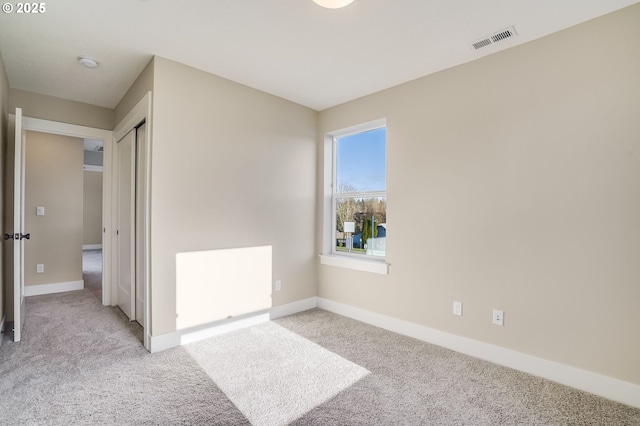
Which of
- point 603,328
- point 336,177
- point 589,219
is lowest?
Answer: point 603,328

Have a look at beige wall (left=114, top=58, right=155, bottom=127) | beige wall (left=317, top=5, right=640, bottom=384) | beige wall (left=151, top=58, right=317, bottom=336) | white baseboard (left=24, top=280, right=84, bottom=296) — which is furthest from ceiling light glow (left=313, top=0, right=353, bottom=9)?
white baseboard (left=24, top=280, right=84, bottom=296)

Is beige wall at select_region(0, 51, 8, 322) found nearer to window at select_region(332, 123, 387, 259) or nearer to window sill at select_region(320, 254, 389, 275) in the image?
window sill at select_region(320, 254, 389, 275)

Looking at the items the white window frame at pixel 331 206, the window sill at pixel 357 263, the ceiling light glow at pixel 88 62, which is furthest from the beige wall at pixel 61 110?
the window sill at pixel 357 263

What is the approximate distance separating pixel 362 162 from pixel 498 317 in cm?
217

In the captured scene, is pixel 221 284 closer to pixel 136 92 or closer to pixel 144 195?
pixel 144 195

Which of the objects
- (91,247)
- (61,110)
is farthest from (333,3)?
(91,247)

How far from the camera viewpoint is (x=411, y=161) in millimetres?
3166

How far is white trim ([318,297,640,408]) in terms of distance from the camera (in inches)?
80.6

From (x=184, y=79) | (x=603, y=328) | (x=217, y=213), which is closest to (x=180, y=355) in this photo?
(x=217, y=213)

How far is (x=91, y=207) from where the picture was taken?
930 centimetres

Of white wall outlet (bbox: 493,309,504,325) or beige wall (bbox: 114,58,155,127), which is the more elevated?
beige wall (bbox: 114,58,155,127)

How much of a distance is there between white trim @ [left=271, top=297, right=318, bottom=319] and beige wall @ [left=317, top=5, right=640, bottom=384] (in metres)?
1.13

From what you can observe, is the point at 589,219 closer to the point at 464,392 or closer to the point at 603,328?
the point at 603,328

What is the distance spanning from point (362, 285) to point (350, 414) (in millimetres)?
1765
